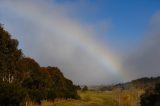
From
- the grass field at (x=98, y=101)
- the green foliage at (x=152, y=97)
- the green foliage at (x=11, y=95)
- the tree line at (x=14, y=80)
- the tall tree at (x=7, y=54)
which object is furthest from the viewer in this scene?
the green foliage at (x=152, y=97)

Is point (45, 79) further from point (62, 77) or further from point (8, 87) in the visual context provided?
point (8, 87)

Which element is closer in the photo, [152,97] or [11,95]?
[11,95]

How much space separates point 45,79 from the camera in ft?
280

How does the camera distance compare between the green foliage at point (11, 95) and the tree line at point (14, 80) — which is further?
the tree line at point (14, 80)

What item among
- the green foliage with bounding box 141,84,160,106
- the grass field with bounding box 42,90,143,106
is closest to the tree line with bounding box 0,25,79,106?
the grass field with bounding box 42,90,143,106

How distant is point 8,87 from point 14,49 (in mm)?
14245

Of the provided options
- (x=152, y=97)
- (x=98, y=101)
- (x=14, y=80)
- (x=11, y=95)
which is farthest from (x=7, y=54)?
(x=98, y=101)

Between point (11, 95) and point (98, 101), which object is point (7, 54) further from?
point (98, 101)

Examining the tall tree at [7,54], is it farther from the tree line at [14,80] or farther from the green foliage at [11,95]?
the green foliage at [11,95]

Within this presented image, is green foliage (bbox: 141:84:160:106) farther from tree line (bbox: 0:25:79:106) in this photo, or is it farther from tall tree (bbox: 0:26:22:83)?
tall tree (bbox: 0:26:22:83)

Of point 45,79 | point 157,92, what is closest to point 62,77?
point 45,79

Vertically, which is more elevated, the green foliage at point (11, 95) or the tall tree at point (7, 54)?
the tall tree at point (7, 54)

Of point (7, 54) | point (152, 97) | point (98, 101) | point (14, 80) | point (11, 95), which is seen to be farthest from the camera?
point (98, 101)

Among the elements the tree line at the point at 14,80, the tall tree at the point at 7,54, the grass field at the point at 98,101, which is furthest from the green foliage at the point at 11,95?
the tall tree at the point at 7,54
